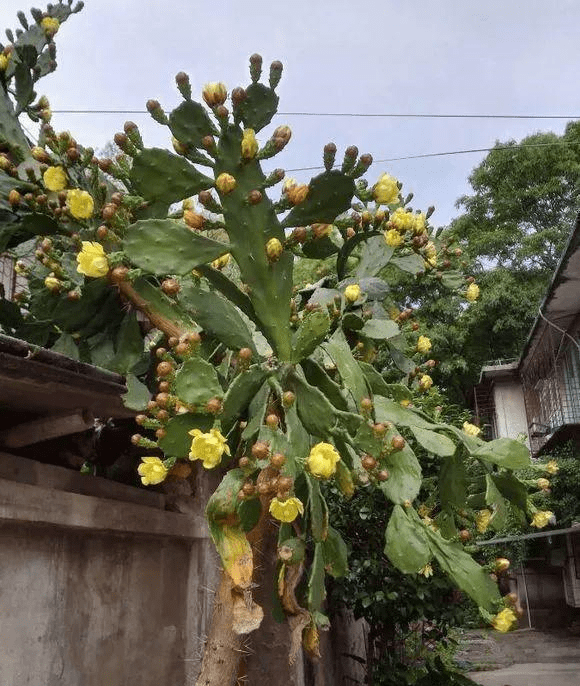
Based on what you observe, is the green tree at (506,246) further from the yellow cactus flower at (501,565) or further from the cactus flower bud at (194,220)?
the cactus flower bud at (194,220)

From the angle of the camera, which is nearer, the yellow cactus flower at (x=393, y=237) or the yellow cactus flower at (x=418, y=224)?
the yellow cactus flower at (x=393, y=237)

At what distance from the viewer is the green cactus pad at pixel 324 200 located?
2367 millimetres

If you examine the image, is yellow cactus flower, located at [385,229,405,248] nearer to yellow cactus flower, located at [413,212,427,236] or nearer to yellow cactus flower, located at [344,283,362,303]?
yellow cactus flower, located at [413,212,427,236]

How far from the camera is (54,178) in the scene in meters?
2.50

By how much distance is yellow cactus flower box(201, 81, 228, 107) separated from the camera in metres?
2.18

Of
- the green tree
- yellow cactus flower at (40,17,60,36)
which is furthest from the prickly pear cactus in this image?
the green tree

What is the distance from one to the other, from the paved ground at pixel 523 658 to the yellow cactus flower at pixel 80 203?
253 inches

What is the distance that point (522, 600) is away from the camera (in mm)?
18031

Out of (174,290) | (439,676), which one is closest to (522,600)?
(439,676)

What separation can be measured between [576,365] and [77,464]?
12.8m

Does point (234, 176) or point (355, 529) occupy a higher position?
point (234, 176)

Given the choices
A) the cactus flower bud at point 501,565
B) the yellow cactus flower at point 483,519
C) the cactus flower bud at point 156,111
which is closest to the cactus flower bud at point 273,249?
the cactus flower bud at point 156,111

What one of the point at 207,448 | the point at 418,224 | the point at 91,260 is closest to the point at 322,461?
the point at 207,448

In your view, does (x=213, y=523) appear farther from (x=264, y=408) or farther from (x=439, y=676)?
(x=439, y=676)
